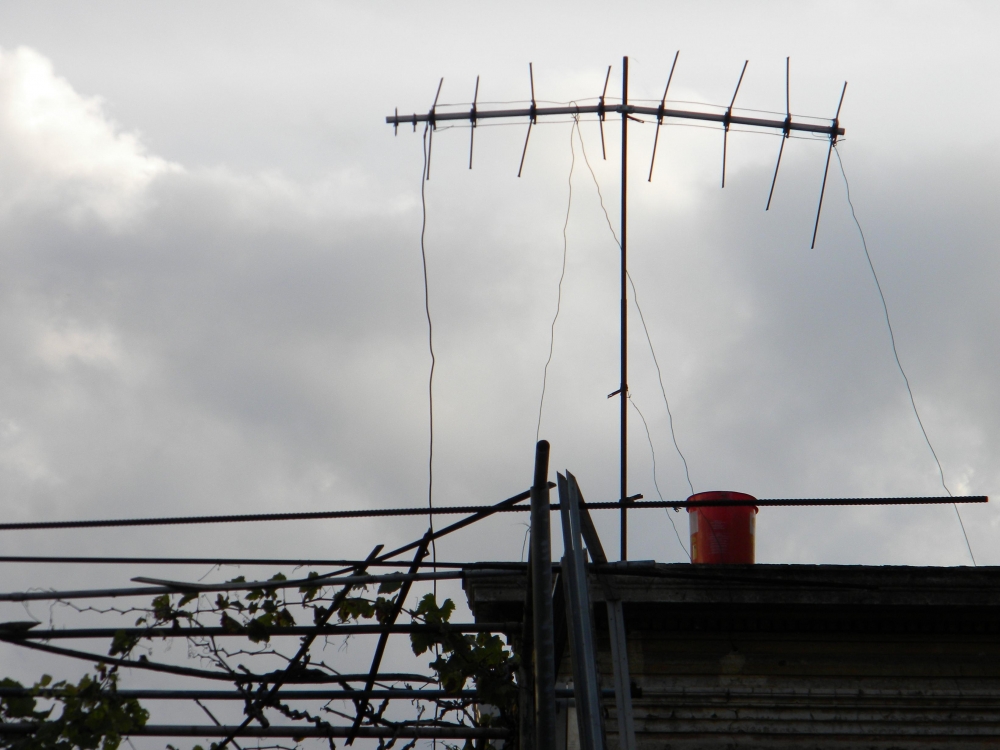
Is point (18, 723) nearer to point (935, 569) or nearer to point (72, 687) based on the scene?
point (72, 687)

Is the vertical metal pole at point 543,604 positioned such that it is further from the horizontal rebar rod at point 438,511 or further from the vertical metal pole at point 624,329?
the vertical metal pole at point 624,329

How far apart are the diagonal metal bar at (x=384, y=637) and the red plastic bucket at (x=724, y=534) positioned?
3.32 meters

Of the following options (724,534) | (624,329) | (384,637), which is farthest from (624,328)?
(384,637)

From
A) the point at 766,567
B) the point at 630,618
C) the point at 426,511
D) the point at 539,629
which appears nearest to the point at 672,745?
the point at 630,618

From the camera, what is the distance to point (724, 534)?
8.64 m

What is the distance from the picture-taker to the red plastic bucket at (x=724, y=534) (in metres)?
8.60

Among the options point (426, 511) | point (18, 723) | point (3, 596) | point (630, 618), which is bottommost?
point (18, 723)

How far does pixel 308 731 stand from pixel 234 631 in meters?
0.72

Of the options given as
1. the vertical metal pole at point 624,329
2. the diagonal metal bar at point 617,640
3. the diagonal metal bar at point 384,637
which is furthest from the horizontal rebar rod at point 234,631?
the vertical metal pole at point 624,329

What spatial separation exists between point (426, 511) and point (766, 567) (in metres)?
3.10

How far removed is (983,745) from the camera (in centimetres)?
806

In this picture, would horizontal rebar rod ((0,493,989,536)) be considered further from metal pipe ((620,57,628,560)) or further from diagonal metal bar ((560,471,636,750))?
metal pipe ((620,57,628,560))

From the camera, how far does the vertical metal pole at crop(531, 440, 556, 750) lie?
15.4 feet

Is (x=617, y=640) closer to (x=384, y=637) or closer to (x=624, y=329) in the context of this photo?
(x=384, y=637)
